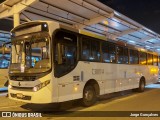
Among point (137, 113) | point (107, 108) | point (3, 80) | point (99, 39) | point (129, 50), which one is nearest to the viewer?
point (137, 113)

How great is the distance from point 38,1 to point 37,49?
279 inches

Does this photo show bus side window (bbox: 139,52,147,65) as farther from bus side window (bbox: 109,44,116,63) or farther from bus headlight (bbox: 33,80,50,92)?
bus headlight (bbox: 33,80,50,92)

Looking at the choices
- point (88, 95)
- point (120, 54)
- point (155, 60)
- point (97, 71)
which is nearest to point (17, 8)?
point (120, 54)

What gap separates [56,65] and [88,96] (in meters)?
2.77

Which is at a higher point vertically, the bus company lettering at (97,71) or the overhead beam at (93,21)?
the overhead beam at (93,21)

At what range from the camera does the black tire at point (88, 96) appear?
10436 millimetres

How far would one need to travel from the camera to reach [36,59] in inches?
349

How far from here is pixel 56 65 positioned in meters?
8.62

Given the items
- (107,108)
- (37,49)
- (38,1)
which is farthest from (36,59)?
(38,1)

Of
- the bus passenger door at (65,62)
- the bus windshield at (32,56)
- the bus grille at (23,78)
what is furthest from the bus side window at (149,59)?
the bus grille at (23,78)

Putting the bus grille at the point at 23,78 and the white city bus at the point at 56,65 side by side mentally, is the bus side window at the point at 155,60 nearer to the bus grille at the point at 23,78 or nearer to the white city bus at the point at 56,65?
the white city bus at the point at 56,65

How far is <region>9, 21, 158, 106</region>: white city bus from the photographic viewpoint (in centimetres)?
852

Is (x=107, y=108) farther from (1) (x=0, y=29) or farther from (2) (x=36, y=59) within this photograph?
(1) (x=0, y=29)

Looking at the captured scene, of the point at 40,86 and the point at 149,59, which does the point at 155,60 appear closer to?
the point at 149,59
